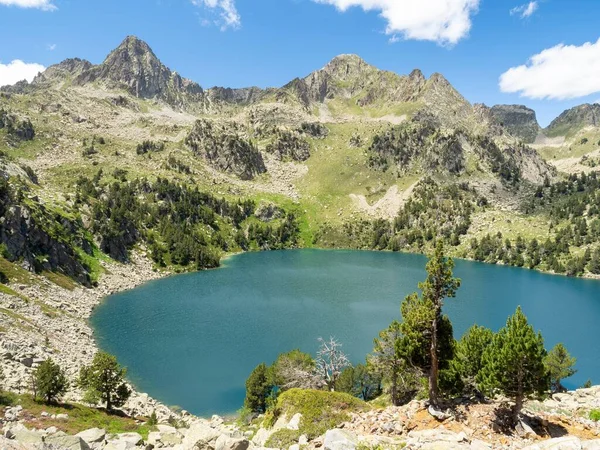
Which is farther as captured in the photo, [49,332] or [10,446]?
[49,332]

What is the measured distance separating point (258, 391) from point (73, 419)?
75.2 ft

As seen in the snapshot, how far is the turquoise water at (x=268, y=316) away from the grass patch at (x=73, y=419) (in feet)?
51.5

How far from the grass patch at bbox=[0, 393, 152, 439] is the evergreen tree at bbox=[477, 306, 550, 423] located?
31.5m

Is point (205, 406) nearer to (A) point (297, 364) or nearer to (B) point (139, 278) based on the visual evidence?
(A) point (297, 364)

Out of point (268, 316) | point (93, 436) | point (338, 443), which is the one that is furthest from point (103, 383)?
point (268, 316)

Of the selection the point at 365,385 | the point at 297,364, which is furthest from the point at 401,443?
the point at 365,385

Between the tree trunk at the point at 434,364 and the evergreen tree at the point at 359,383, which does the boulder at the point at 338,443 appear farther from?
the evergreen tree at the point at 359,383

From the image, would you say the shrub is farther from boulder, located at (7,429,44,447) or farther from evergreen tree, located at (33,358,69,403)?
evergreen tree, located at (33,358,69,403)

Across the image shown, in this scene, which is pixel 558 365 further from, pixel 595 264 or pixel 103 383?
pixel 595 264

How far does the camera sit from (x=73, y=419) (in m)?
38.3

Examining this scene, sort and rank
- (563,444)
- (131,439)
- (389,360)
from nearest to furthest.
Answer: (563,444)
(131,439)
(389,360)

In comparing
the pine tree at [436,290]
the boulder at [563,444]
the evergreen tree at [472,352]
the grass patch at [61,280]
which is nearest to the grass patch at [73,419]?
the pine tree at [436,290]

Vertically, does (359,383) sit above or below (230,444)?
below

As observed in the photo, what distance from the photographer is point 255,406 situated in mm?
53312
